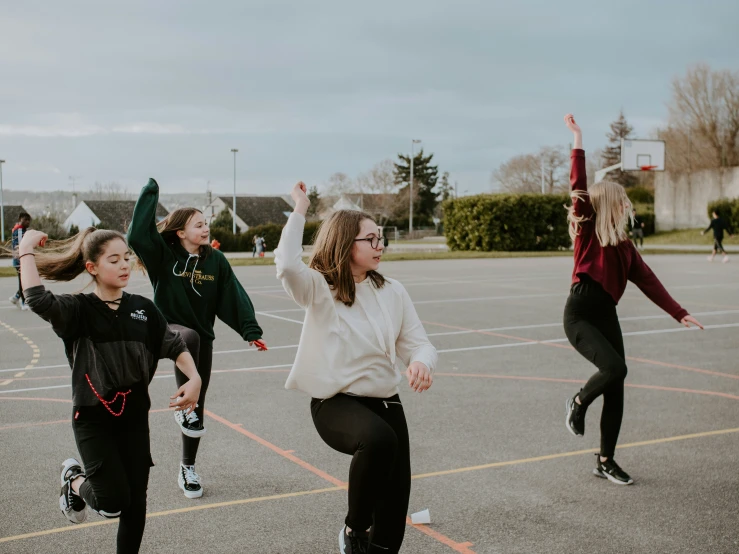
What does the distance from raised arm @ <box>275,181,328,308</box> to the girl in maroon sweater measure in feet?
8.27

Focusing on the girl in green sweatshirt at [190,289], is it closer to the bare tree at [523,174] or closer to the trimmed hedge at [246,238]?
the trimmed hedge at [246,238]

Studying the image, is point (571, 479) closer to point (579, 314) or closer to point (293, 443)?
point (579, 314)

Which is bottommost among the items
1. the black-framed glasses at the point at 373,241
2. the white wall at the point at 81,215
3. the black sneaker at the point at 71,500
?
the black sneaker at the point at 71,500

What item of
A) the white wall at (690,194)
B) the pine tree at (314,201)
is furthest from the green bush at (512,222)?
the pine tree at (314,201)

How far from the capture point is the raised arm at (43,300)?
3.59 m

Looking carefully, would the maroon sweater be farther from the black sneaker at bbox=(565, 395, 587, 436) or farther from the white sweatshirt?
the white sweatshirt

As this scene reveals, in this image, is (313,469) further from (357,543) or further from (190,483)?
(357,543)

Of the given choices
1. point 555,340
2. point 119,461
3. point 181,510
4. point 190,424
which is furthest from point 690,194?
point 119,461

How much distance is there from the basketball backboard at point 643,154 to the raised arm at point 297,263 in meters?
41.4

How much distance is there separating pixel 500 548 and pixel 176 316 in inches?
93.2

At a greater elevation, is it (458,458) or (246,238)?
(246,238)

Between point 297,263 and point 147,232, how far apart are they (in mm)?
1658

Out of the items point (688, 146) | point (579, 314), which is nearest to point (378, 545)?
point (579, 314)

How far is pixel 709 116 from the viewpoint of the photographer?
62750 millimetres
